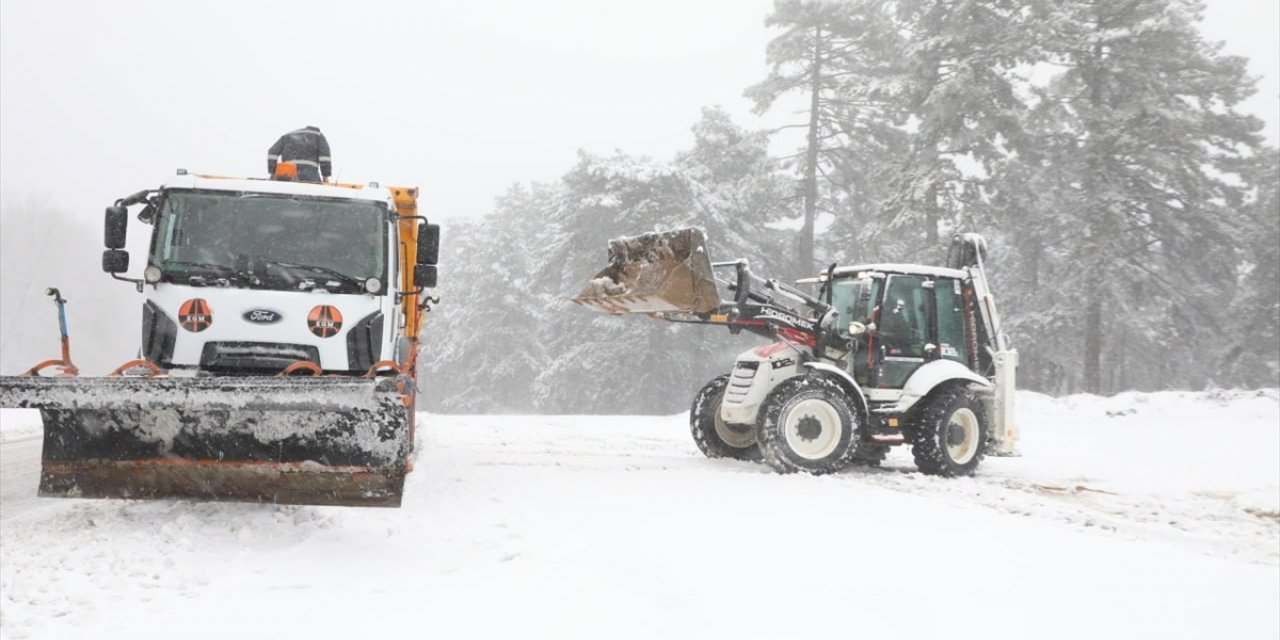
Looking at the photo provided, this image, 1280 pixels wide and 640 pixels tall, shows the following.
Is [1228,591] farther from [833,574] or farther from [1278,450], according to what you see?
[1278,450]

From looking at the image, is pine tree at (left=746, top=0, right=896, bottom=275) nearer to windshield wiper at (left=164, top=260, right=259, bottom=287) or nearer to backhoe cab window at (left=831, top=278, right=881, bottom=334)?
backhoe cab window at (left=831, top=278, right=881, bottom=334)

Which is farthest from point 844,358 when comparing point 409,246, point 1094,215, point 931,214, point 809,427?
point 1094,215

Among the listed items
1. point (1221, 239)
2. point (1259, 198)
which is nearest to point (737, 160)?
point (1221, 239)

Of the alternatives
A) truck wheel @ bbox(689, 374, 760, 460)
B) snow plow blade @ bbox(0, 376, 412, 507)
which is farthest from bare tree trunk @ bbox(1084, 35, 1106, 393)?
snow plow blade @ bbox(0, 376, 412, 507)

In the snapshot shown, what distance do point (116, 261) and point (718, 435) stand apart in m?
6.71

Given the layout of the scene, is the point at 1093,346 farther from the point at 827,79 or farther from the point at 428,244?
the point at 428,244

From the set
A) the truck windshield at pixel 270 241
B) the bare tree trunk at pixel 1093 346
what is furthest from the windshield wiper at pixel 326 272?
the bare tree trunk at pixel 1093 346

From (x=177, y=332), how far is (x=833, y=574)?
5.03 metres

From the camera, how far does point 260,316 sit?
6516mm

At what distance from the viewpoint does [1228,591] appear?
479cm

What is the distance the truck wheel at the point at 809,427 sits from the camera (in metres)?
9.20

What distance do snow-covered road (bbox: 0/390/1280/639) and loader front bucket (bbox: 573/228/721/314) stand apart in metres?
1.85

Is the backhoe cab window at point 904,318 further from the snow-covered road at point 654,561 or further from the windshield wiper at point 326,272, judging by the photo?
the windshield wiper at point 326,272

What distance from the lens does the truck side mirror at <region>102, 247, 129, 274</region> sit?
23.1 feet
